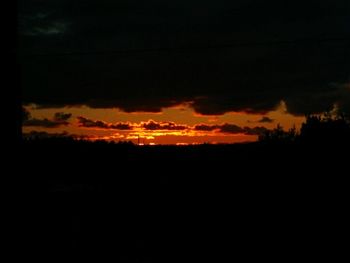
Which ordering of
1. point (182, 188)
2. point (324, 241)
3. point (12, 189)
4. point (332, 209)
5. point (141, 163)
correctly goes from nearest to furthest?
point (12, 189), point (324, 241), point (332, 209), point (182, 188), point (141, 163)

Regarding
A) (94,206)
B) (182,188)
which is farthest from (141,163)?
(94,206)

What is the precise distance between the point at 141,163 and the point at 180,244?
10232 millimetres

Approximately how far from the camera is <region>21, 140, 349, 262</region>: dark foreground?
48.0 ft

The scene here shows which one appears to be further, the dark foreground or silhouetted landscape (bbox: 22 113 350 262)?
silhouetted landscape (bbox: 22 113 350 262)

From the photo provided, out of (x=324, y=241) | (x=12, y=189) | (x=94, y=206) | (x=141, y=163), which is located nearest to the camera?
(x=12, y=189)

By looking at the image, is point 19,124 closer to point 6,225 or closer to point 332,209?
point 6,225

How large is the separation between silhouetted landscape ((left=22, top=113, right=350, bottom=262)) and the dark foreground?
0.04 metres

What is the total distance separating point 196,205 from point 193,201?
0.82 ft

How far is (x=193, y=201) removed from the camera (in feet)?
65.7

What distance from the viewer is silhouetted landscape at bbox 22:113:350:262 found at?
15.1m

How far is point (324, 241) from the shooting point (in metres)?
15.3

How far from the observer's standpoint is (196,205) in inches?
780

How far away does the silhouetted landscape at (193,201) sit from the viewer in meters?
15.1

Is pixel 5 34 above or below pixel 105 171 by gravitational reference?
above
